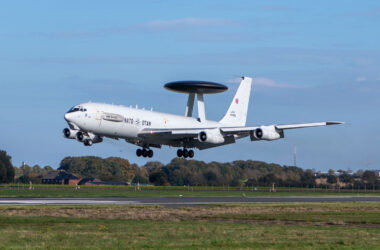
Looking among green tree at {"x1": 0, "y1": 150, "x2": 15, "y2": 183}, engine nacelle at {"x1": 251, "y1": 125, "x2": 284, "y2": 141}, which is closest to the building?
green tree at {"x1": 0, "y1": 150, "x2": 15, "y2": 183}

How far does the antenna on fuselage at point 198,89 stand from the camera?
9906cm

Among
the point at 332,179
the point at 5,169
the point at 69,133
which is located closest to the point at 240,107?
the point at 69,133

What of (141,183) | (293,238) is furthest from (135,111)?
(141,183)

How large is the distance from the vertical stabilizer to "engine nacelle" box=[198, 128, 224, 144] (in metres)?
14.4

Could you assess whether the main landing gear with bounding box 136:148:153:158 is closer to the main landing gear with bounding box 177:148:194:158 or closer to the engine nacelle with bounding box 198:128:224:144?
the main landing gear with bounding box 177:148:194:158

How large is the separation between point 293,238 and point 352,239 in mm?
3209

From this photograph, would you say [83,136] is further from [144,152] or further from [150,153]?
[150,153]

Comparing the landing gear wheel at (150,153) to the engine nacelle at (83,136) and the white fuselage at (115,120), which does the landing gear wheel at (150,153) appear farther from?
the engine nacelle at (83,136)

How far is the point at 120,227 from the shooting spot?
128 feet

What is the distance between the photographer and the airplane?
6931 cm

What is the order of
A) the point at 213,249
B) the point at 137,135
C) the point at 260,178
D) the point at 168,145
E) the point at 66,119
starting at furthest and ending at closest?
the point at 260,178
the point at 168,145
the point at 137,135
the point at 66,119
the point at 213,249

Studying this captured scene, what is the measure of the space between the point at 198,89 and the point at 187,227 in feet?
209

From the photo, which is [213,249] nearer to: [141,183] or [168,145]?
[168,145]

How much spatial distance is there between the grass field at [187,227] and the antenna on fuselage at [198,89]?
43415mm
